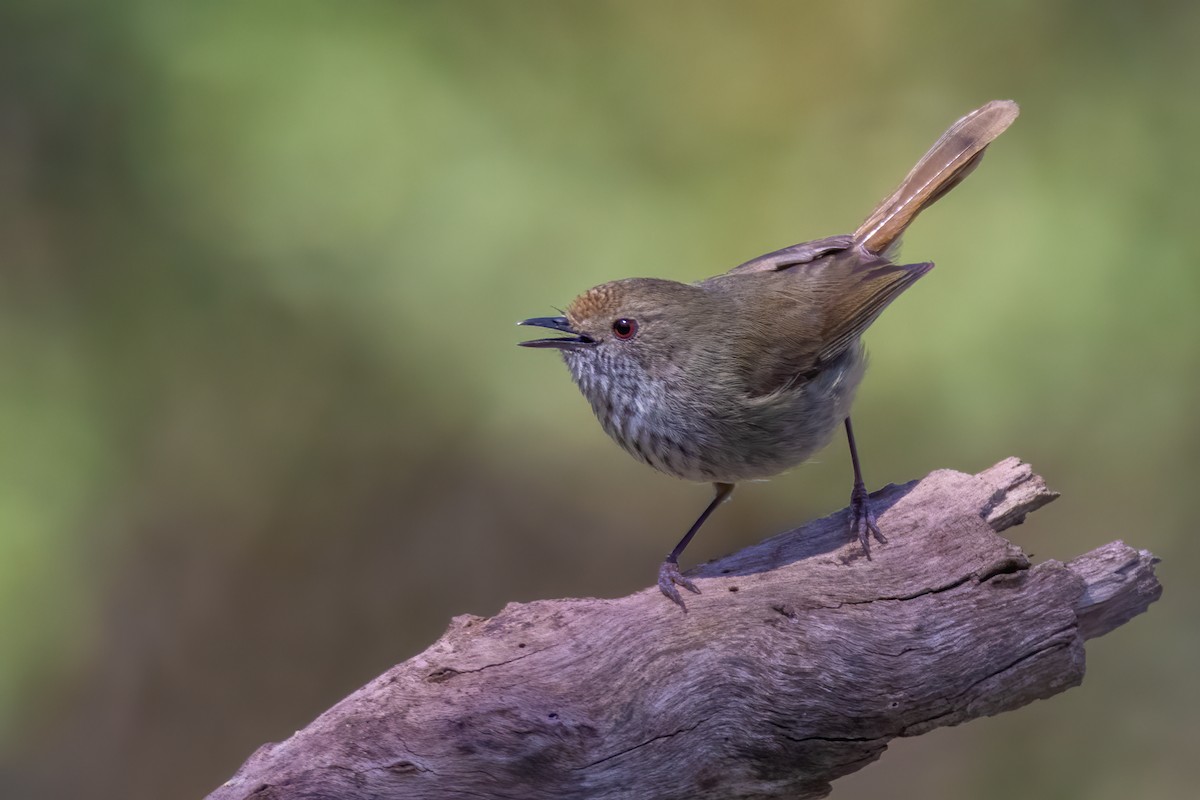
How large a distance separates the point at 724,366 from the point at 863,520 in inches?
28.8

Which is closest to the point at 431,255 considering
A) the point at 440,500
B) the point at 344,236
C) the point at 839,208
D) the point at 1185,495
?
the point at 344,236

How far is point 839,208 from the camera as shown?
270 inches

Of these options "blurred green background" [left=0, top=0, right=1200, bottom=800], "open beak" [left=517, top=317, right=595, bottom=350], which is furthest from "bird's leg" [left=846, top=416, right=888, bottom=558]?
"blurred green background" [left=0, top=0, right=1200, bottom=800]

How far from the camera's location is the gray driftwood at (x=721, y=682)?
3207 millimetres

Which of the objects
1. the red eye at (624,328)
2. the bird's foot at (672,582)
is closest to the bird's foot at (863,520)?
the bird's foot at (672,582)

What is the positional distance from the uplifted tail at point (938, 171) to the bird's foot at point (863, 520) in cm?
117

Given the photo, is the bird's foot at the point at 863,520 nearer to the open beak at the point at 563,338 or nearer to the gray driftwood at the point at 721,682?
the gray driftwood at the point at 721,682

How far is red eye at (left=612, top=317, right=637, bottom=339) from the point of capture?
4.02m

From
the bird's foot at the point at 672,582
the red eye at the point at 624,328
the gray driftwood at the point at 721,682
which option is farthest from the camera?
the red eye at the point at 624,328

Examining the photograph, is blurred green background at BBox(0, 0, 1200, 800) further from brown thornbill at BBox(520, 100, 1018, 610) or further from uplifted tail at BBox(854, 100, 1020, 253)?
brown thornbill at BBox(520, 100, 1018, 610)

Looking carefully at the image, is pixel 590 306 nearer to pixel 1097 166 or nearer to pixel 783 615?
pixel 783 615

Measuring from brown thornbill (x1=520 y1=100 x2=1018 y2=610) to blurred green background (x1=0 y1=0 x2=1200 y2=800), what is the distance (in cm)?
233

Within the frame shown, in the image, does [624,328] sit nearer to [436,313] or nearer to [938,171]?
[938,171]

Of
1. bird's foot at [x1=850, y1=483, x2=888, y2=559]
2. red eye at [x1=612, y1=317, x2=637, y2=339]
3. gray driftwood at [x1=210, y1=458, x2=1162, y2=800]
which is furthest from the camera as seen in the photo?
red eye at [x1=612, y1=317, x2=637, y2=339]
